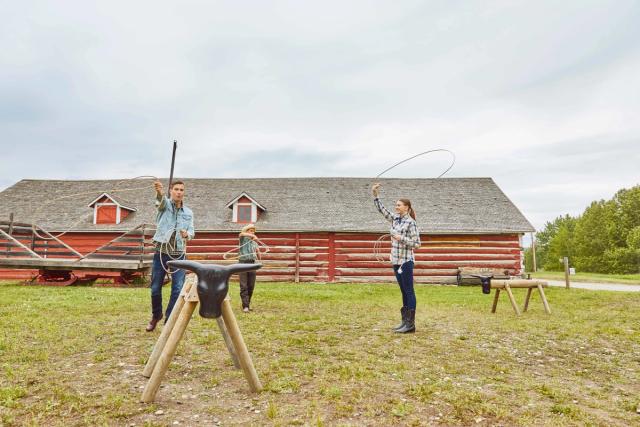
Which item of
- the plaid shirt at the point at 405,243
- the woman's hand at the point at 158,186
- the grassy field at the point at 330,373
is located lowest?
the grassy field at the point at 330,373

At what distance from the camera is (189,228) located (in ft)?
22.9

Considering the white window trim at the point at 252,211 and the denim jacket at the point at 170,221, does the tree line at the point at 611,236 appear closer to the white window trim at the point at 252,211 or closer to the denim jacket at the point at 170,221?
the white window trim at the point at 252,211

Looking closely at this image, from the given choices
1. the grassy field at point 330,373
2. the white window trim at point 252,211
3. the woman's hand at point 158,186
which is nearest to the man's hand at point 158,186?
the woman's hand at point 158,186

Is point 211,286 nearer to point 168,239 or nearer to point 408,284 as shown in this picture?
point 168,239

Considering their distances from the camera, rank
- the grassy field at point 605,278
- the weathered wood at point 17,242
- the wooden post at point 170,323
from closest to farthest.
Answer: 1. the wooden post at point 170,323
2. the weathered wood at point 17,242
3. the grassy field at point 605,278

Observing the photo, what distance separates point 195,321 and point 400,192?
67.0 ft

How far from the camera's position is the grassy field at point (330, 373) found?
11.8ft

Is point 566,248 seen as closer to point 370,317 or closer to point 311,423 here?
point 370,317

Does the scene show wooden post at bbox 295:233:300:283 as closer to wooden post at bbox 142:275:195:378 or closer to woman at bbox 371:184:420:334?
woman at bbox 371:184:420:334

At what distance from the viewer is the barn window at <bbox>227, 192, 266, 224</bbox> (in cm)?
2284

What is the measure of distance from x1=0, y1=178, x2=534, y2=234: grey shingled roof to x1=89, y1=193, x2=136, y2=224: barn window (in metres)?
0.38

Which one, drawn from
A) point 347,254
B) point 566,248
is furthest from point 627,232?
point 347,254

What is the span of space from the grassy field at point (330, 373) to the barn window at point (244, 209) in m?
14.2

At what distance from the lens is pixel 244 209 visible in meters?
23.1
